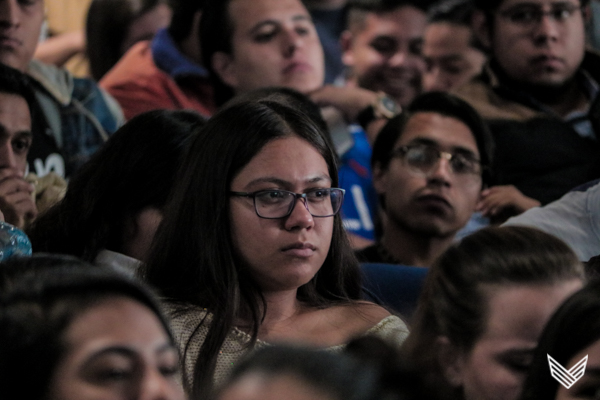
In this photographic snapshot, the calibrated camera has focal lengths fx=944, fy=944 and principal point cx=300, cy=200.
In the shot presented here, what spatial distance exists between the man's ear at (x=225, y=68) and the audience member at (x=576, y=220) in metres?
1.51

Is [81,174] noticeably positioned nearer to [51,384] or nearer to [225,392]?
[51,384]

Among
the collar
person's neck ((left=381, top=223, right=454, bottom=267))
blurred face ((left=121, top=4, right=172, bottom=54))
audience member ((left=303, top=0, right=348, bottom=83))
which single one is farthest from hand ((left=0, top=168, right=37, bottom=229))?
audience member ((left=303, top=0, right=348, bottom=83))

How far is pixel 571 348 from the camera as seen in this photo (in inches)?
53.4

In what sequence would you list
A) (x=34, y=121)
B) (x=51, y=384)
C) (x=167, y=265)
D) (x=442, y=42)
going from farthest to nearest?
(x=442, y=42)
(x=34, y=121)
(x=167, y=265)
(x=51, y=384)

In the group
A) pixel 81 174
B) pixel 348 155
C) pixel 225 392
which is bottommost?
pixel 348 155

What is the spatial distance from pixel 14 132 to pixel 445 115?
53.0 inches

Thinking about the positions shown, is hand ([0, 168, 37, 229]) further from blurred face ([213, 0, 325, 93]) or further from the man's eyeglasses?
the man's eyeglasses

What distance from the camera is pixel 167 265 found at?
2035mm

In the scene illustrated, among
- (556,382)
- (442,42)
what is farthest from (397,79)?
(556,382)

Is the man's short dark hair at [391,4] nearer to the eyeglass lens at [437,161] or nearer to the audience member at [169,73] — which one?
the audience member at [169,73]

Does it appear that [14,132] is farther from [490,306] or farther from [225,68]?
[490,306]

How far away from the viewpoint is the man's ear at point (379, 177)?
304 centimetres

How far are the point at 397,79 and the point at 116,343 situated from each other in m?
3.11

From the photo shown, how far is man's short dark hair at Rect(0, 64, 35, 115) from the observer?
250 cm
